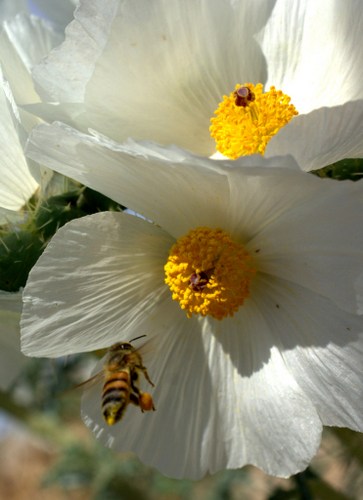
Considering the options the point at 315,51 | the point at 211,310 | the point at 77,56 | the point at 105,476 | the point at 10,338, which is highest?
the point at 315,51

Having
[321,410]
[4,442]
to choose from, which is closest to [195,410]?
[321,410]

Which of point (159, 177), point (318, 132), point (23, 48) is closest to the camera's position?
point (318, 132)

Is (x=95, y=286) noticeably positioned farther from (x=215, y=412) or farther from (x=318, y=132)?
(x=318, y=132)

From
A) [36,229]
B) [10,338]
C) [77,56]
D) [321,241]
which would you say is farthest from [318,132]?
[10,338]

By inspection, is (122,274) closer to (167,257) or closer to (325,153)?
(167,257)

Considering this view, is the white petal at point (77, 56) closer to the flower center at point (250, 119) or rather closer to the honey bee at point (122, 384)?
the flower center at point (250, 119)

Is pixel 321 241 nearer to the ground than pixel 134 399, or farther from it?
farther from it

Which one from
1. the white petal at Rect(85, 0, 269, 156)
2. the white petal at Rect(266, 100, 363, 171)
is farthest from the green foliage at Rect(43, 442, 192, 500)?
the white petal at Rect(266, 100, 363, 171)
